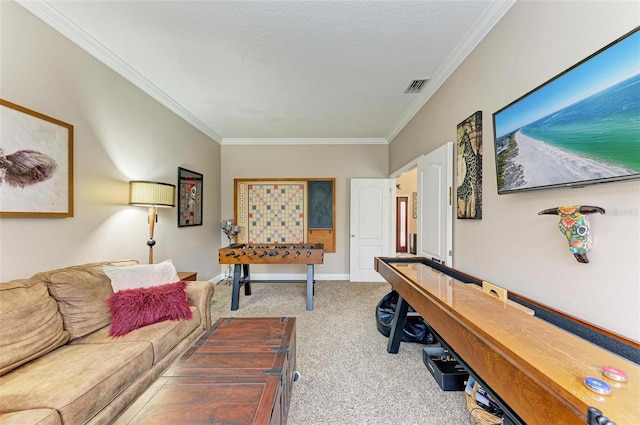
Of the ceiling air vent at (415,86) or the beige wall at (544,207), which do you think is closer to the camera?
the beige wall at (544,207)

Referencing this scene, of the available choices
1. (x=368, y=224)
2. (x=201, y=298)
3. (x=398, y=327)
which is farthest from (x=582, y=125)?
(x=368, y=224)

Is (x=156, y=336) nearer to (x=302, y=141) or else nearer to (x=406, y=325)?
(x=406, y=325)

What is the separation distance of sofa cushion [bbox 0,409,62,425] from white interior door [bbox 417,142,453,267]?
8.73 ft

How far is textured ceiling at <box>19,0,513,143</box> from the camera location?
1.80 m

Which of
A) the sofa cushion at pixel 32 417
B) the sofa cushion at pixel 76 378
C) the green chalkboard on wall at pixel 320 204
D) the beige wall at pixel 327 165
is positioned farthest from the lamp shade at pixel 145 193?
the green chalkboard on wall at pixel 320 204

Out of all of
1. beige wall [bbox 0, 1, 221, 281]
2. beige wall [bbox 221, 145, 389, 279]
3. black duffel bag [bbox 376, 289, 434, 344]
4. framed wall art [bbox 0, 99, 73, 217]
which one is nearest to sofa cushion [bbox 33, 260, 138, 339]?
beige wall [bbox 0, 1, 221, 281]

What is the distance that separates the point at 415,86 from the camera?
9.43 feet

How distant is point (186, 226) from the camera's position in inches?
148

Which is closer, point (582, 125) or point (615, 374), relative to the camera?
point (615, 374)

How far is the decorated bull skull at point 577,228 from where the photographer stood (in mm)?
1104

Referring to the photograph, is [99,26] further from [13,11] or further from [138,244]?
[138,244]

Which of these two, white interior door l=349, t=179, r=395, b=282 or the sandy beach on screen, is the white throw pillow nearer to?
the sandy beach on screen

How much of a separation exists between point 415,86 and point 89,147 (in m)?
3.30

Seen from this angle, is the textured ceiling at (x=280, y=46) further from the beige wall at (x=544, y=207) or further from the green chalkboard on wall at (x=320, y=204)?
the green chalkboard on wall at (x=320, y=204)
